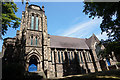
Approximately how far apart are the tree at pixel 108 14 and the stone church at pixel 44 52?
13.2 meters

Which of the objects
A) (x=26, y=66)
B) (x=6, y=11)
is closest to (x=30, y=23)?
(x=6, y=11)

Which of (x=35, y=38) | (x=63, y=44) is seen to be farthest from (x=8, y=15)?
(x=63, y=44)

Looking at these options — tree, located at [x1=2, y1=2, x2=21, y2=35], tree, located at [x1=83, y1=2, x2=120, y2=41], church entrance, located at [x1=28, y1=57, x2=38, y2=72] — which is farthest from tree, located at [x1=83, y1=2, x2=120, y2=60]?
church entrance, located at [x1=28, y1=57, x2=38, y2=72]

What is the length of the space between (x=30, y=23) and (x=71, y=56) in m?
16.2

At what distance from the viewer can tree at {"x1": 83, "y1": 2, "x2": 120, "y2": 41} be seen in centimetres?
707

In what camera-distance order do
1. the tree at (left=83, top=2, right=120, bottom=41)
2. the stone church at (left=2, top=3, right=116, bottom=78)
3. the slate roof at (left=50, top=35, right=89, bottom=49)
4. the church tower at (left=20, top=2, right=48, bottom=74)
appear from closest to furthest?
the tree at (left=83, top=2, right=120, bottom=41), the church tower at (left=20, top=2, right=48, bottom=74), the stone church at (left=2, top=3, right=116, bottom=78), the slate roof at (left=50, top=35, right=89, bottom=49)

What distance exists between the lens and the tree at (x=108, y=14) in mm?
7074

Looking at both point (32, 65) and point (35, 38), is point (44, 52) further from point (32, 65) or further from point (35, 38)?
point (35, 38)

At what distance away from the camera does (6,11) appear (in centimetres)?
1105

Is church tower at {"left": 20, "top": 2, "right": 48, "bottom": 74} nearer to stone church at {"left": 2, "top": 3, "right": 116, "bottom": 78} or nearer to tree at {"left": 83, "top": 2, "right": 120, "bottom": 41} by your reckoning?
stone church at {"left": 2, "top": 3, "right": 116, "bottom": 78}

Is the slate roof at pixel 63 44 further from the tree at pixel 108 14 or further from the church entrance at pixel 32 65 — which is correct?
the tree at pixel 108 14

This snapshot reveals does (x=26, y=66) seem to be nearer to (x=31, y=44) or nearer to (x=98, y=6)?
(x=31, y=44)

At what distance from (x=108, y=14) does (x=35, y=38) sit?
16673 mm

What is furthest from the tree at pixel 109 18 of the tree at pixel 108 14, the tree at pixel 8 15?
the tree at pixel 8 15
